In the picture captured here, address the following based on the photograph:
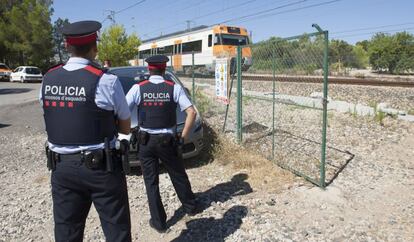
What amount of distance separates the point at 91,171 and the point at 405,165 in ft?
16.6

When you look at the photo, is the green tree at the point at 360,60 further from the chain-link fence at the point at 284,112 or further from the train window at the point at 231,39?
the chain-link fence at the point at 284,112

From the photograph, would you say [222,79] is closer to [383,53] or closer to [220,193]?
[220,193]

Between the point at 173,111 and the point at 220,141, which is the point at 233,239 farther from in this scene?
the point at 220,141

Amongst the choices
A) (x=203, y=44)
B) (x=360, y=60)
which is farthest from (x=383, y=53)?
(x=203, y=44)

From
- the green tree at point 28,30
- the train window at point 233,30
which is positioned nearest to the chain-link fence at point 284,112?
the train window at point 233,30

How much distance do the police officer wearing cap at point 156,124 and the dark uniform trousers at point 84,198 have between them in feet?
3.83

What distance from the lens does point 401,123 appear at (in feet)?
27.3

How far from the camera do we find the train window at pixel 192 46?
24375 millimetres

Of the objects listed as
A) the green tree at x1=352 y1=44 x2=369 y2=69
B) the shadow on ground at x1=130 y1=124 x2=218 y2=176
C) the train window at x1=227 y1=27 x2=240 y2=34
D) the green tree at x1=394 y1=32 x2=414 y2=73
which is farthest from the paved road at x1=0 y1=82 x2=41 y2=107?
the green tree at x1=394 y1=32 x2=414 y2=73

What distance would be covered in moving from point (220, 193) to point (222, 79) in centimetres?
311

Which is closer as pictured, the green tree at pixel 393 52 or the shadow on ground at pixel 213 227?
the shadow on ground at pixel 213 227

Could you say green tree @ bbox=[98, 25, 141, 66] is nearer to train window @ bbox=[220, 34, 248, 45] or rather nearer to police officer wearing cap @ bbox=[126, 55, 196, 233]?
train window @ bbox=[220, 34, 248, 45]

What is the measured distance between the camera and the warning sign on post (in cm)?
724

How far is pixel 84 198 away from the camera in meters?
2.61
